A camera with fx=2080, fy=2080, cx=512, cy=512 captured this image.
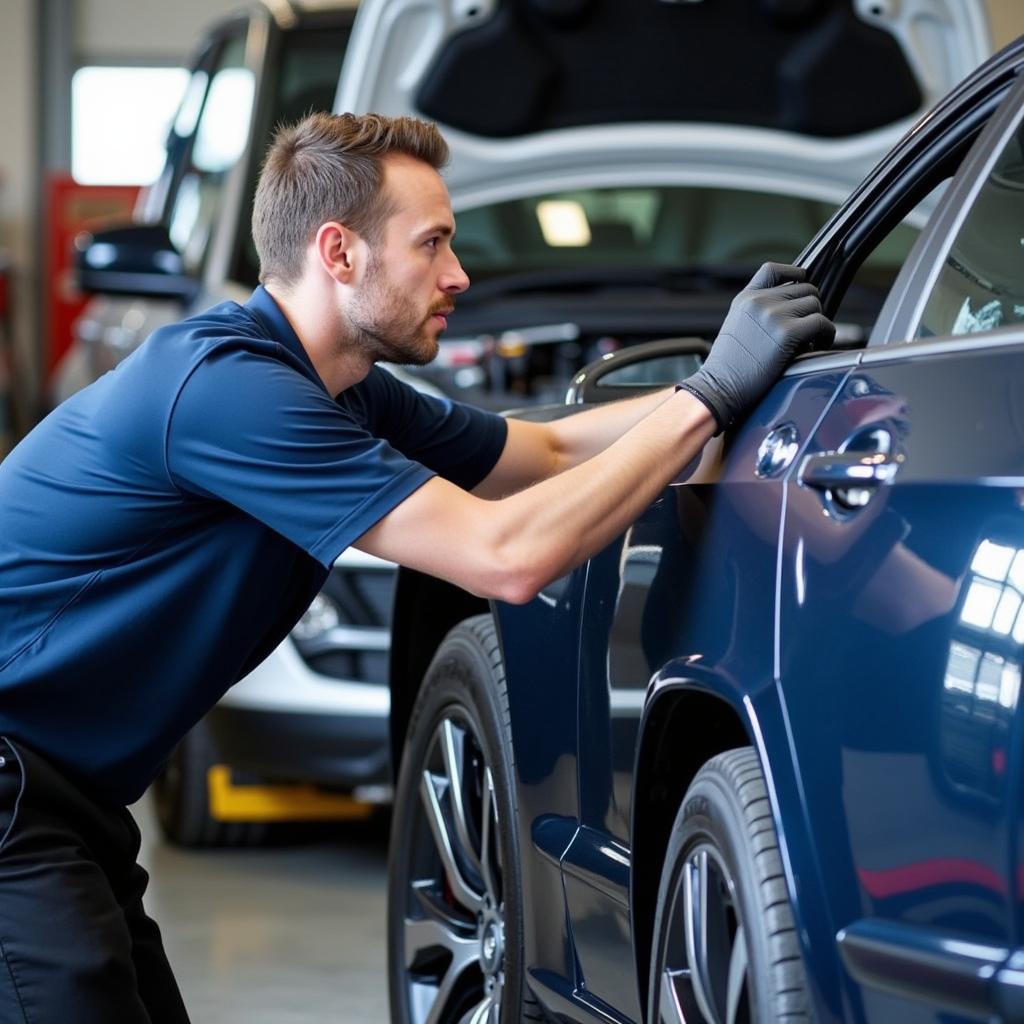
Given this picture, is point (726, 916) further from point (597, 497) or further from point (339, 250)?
point (339, 250)

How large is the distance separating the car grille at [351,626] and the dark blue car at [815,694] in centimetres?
179

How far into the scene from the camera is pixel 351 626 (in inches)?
198

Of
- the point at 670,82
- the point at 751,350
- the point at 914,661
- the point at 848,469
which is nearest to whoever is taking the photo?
the point at 914,661

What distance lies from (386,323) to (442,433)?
1.62ft

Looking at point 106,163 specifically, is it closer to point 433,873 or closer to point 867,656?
point 433,873

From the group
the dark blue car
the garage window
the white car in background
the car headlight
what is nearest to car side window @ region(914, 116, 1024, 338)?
the dark blue car

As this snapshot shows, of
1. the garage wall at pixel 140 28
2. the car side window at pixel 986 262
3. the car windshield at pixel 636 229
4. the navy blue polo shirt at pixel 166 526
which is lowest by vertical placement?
the navy blue polo shirt at pixel 166 526

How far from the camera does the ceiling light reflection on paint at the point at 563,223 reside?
18.1 ft

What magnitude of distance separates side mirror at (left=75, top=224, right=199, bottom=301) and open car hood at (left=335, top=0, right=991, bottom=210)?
0.79m

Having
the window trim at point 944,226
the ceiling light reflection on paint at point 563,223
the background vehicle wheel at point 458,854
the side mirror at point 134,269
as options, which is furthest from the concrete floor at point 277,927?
the window trim at point 944,226

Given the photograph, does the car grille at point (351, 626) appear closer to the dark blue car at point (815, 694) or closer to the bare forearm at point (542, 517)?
the dark blue car at point (815, 694)

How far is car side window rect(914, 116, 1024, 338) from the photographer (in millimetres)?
2150

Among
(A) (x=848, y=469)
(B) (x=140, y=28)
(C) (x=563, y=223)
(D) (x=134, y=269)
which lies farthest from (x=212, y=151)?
(B) (x=140, y=28)

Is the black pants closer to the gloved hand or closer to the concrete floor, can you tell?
the gloved hand
